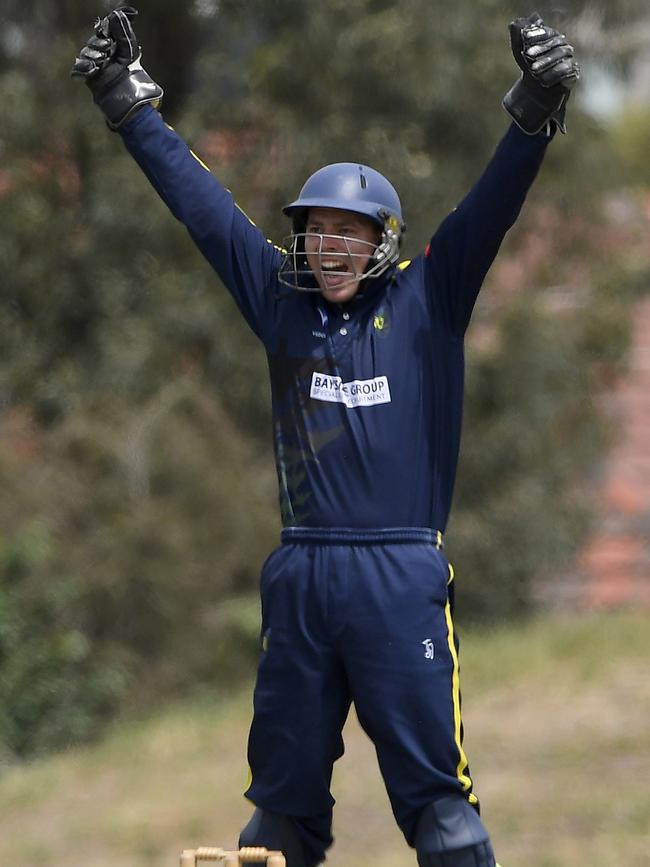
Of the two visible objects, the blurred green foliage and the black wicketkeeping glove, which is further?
the blurred green foliage

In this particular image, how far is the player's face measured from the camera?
171 inches

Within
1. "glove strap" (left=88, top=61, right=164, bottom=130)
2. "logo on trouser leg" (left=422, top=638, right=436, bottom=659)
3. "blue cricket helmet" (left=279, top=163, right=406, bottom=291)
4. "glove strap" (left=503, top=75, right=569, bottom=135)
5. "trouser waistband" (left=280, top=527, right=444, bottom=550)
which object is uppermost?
"glove strap" (left=88, top=61, right=164, bottom=130)

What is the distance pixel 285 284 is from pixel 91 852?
387 cm

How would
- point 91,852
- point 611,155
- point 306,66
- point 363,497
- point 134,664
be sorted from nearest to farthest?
point 363,497 < point 91,852 < point 134,664 < point 306,66 < point 611,155

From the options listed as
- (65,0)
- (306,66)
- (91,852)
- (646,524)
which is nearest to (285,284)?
(91,852)

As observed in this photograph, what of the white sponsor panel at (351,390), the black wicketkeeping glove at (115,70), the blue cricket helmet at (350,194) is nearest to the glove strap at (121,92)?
the black wicketkeeping glove at (115,70)

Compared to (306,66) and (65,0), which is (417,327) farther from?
(65,0)

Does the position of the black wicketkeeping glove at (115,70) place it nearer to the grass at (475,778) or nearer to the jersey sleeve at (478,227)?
the jersey sleeve at (478,227)

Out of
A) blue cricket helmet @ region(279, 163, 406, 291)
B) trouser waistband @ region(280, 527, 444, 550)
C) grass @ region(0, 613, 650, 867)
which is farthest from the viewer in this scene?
grass @ region(0, 613, 650, 867)

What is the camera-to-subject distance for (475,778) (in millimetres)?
8211

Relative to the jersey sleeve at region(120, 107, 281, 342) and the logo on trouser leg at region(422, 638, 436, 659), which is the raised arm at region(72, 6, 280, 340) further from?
the logo on trouser leg at region(422, 638, 436, 659)

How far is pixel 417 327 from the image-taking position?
4.34 meters

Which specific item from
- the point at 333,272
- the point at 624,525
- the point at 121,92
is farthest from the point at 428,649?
the point at 624,525

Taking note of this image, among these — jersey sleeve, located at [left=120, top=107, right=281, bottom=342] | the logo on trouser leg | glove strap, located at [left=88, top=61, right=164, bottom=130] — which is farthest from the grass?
glove strap, located at [left=88, top=61, right=164, bottom=130]
